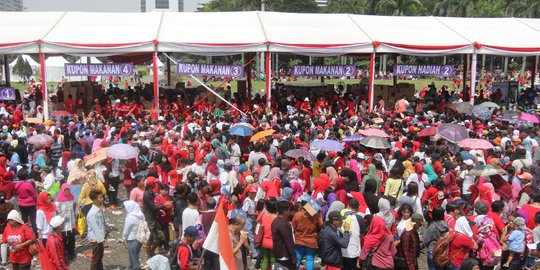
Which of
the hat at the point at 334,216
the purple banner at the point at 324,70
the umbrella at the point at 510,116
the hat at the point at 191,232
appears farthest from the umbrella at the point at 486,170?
the purple banner at the point at 324,70

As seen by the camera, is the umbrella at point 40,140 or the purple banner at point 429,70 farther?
the purple banner at point 429,70

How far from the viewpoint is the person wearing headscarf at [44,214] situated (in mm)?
7152

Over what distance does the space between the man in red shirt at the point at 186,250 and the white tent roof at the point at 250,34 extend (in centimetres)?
1268

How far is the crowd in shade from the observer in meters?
6.41

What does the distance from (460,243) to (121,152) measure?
609cm

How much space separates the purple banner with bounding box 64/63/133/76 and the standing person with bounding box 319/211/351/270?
13724mm

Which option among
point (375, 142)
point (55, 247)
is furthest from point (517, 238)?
point (55, 247)

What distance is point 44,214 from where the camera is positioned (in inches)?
284

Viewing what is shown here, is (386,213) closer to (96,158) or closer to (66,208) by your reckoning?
(66,208)

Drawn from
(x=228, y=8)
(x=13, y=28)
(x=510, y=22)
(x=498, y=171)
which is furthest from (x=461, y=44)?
(x=228, y=8)

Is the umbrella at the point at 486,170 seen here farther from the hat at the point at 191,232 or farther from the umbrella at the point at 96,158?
the umbrella at the point at 96,158

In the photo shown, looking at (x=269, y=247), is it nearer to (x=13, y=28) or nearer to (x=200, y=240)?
(x=200, y=240)

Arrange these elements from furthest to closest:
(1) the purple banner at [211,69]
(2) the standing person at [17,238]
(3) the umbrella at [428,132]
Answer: (1) the purple banner at [211,69] → (3) the umbrella at [428,132] → (2) the standing person at [17,238]

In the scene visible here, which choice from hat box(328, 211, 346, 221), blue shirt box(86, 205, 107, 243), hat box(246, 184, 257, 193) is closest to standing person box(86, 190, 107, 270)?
blue shirt box(86, 205, 107, 243)
